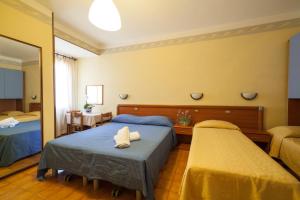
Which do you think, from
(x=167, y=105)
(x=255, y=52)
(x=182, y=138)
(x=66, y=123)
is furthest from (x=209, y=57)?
(x=66, y=123)

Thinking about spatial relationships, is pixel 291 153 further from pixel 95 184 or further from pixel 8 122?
pixel 8 122

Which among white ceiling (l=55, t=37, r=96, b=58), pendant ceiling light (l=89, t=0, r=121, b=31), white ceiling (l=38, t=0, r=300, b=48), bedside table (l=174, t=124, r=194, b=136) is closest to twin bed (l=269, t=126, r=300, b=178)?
bedside table (l=174, t=124, r=194, b=136)

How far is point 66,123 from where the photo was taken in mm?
3766

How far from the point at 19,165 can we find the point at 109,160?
169cm

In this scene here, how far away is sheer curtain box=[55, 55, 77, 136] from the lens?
360 centimetres

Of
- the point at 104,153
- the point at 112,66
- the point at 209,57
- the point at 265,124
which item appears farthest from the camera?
the point at 112,66

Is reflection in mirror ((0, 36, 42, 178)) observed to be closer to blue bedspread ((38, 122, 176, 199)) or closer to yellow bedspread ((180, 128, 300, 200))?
blue bedspread ((38, 122, 176, 199))

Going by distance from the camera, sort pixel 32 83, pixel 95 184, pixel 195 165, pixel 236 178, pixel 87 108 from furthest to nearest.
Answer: pixel 87 108 < pixel 32 83 < pixel 95 184 < pixel 195 165 < pixel 236 178

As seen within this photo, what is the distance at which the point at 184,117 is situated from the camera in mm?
2996

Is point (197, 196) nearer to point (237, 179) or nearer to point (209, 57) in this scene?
point (237, 179)

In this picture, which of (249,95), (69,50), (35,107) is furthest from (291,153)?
(69,50)

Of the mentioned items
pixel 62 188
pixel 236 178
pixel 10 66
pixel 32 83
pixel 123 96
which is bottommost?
pixel 62 188

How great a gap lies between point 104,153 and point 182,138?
2086 mm

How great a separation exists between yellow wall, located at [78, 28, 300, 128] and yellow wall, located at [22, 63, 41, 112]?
1.68 meters
